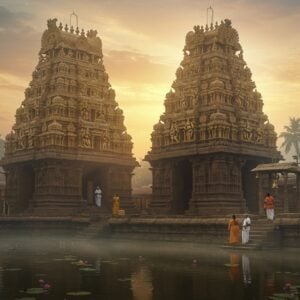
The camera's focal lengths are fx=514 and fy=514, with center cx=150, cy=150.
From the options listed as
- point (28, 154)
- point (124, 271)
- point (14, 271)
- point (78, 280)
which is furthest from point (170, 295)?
point (28, 154)

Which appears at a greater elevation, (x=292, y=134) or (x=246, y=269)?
(x=292, y=134)

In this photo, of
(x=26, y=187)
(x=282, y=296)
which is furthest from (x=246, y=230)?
(x=26, y=187)

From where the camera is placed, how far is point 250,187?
41.5 meters

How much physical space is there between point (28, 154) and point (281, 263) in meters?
28.5

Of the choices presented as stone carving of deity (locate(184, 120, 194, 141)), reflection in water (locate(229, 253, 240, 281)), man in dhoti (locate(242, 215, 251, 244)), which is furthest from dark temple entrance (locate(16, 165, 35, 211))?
reflection in water (locate(229, 253, 240, 281))

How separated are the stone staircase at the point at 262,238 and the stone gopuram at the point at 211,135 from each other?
9658 mm

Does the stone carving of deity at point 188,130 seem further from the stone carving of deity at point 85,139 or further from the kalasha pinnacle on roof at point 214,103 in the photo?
the stone carving of deity at point 85,139

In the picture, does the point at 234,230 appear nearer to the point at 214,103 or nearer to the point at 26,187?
the point at 214,103

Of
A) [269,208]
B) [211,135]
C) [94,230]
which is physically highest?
[211,135]

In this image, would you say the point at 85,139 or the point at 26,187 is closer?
the point at 85,139

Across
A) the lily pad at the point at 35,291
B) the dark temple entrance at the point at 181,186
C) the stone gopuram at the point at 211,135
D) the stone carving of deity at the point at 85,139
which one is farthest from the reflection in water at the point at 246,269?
the stone carving of deity at the point at 85,139

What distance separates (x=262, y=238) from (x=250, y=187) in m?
15.9

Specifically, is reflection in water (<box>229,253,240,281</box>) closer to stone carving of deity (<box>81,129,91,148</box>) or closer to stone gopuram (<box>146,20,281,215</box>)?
stone gopuram (<box>146,20,281,215</box>)

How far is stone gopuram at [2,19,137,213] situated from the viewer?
1646 inches
